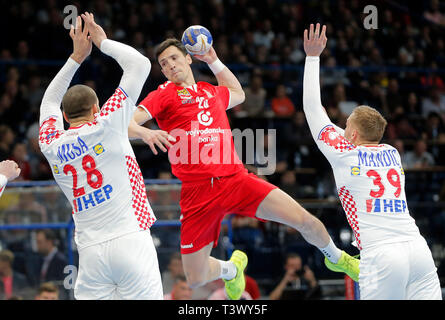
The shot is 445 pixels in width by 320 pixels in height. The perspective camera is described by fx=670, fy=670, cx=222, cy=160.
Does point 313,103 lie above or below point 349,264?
above

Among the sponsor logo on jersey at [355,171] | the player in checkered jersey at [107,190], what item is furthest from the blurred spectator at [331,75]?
the player in checkered jersey at [107,190]

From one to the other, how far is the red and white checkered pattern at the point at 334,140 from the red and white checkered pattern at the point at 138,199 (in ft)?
5.27

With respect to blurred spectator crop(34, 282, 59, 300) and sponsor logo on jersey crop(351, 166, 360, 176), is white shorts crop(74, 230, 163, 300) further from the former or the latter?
blurred spectator crop(34, 282, 59, 300)

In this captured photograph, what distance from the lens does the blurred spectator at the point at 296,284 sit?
9.67m

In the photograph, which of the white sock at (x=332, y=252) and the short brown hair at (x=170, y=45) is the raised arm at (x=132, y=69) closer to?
the short brown hair at (x=170, y=45)

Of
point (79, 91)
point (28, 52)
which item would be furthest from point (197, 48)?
point (28, 52)

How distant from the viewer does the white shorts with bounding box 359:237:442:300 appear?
5.22 m

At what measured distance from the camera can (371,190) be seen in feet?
18.2

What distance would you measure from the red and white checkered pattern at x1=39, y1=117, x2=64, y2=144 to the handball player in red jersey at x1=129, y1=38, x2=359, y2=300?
3.73 feet

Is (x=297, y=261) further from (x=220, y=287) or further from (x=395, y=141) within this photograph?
(x=395, y=141)

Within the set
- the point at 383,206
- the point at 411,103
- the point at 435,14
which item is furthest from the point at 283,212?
the point at 435,14

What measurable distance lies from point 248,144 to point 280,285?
2643 mm

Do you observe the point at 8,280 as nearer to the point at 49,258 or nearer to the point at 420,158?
the point at 49,258

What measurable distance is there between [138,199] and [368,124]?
2.04 metres
